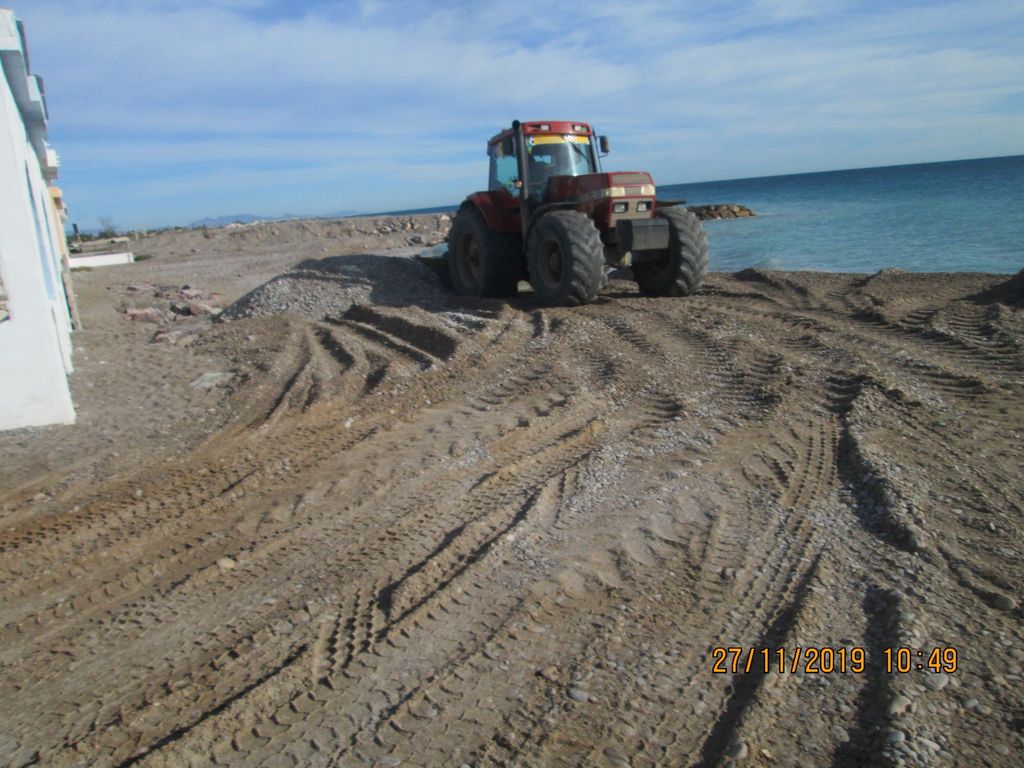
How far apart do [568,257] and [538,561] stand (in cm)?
666

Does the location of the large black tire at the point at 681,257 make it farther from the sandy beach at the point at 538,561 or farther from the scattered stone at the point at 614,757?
the scattered stone at the point at 614,757

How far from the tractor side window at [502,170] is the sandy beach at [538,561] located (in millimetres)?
4558

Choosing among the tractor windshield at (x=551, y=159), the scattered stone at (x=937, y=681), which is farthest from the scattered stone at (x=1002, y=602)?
the tractor windshield at (x=551, y=159)

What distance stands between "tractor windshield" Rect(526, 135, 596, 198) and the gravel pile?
2.44m

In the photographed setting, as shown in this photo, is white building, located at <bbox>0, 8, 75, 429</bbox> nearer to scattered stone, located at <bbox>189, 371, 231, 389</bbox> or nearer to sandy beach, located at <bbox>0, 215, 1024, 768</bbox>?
sandy beach, located at <bbox>0, 215, 1024, 768</bbox>

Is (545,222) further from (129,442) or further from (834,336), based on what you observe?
(129,442)

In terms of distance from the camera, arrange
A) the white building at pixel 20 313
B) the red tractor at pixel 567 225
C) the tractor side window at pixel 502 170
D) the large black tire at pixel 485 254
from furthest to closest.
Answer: the large black tire at pixel 485 254
the tractor side window at pixel 502 170
the red tractor at pixel 567 225
the white building at pixel 20 313

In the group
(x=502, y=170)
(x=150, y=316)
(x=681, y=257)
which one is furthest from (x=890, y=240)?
(x=150, y=316)

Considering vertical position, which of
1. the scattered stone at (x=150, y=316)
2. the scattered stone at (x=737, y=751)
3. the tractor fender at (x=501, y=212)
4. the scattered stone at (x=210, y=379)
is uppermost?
the tractor fender at (x=501, y=212)

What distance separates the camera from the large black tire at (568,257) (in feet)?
31.9

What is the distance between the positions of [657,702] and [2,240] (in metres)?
6.02

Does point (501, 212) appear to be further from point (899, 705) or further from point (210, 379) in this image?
point (899, 705)

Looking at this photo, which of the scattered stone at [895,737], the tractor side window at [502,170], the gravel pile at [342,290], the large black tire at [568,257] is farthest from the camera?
the gravel pile at [342,290]

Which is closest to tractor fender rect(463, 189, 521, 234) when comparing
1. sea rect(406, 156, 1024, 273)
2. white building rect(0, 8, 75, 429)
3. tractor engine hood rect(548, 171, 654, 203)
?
tractor engine hood rect(548, 171, 654, 203)
